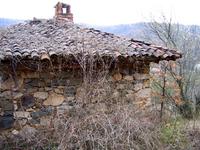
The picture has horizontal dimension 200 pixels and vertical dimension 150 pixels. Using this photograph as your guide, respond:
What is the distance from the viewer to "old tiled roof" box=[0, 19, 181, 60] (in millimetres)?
7195

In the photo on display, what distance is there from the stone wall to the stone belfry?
3356 mm

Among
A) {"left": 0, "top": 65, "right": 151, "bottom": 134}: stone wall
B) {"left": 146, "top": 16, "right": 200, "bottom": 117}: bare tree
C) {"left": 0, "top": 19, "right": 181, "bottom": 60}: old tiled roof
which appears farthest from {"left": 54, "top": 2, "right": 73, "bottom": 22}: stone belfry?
{"left": 146, "top": 16, "right": 200, "bottom": 117}: bare tree

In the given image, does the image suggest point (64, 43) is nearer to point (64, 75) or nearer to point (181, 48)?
point (64, 75)

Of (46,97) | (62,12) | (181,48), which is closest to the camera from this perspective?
(46,97)

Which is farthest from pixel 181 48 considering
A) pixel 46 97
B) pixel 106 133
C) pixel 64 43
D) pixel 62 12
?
pixel 106 133

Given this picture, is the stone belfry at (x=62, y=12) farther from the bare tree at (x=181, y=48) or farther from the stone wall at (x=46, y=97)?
the bare tree at (x=181, y=48)

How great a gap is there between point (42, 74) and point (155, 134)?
2.42 m

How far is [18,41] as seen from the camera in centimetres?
784

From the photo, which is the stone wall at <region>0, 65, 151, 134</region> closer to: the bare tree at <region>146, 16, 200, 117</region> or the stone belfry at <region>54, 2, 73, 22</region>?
the stone belfry at <region>54, 2, 73, 22</region>

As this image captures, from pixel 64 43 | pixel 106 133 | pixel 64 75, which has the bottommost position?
pixel 106 133

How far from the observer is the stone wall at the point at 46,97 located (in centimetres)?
729

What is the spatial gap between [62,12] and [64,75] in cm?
351

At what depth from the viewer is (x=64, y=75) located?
7.59 metres

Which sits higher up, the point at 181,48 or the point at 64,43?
the point at 64,43
